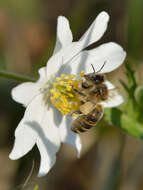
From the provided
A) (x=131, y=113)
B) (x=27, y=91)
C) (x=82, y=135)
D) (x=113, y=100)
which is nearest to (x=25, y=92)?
(x=27, y=91)

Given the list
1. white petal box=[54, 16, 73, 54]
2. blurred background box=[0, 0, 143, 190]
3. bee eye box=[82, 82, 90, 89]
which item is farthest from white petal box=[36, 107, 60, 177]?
blurred background box=[0, 0, 143, 190]

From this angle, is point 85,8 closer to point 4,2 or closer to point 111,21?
point 111,21

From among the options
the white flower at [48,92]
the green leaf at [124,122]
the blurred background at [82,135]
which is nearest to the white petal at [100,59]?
the white flower at [48,92]

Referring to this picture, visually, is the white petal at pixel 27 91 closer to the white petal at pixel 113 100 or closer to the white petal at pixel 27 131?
the white petal at pixel 27 131

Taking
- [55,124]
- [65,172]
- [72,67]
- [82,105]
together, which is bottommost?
[65,172]

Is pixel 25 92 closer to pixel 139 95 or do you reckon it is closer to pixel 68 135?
pixel 68 135

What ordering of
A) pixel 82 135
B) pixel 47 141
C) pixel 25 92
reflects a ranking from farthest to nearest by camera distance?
pixel 82 135
pixel 47 141
pixel 25 92

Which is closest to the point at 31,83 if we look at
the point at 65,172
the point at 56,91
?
the point at 56,91
